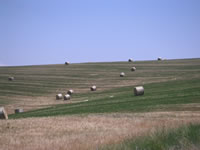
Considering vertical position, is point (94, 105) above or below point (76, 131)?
below

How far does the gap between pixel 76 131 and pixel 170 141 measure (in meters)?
7.87

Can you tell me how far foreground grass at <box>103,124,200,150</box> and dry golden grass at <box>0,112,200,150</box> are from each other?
180cm

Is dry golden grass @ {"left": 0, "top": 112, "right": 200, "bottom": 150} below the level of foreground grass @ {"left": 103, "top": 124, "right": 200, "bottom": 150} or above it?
below

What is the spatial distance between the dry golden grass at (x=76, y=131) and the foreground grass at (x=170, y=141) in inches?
70.8

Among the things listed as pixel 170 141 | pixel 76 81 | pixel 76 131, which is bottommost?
pixel 76 131

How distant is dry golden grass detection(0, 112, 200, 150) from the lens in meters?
12.7

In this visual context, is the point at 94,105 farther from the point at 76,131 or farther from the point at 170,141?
the point at 170,141

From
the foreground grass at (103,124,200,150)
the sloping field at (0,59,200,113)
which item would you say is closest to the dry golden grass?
the foreground grass at (103,124,200,150)

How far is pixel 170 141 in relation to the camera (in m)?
9.34

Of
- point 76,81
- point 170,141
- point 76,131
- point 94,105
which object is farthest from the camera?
point 76,81

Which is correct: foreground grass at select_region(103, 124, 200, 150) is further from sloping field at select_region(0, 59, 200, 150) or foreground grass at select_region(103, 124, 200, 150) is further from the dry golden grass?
the dry golden grass

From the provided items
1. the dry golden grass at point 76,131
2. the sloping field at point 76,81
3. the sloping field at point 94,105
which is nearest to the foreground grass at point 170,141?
the sloping field at point 94,105

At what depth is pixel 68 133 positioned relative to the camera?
16047mm

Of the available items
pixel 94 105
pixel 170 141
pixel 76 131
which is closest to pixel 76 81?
pixel 94 105
